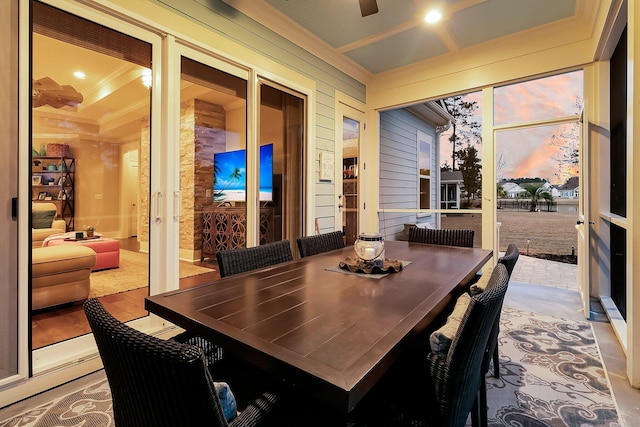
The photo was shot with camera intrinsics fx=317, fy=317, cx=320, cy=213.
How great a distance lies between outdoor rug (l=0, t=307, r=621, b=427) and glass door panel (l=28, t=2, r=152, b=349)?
23.4 inches

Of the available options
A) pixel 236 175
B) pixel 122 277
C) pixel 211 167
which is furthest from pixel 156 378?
pixel 211 167

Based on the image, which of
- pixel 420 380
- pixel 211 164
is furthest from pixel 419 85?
pixel 420 380

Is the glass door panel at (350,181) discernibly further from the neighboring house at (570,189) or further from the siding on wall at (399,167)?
the neighboring house at (570,189)

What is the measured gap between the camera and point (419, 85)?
456cm

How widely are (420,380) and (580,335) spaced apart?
242cm

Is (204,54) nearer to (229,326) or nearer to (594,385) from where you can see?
(229,326)

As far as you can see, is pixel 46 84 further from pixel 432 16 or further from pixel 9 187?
pixel 432 16

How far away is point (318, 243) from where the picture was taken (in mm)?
→ 2537

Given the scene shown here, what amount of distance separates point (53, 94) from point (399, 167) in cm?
471

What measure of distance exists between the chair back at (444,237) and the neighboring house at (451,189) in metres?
1.66

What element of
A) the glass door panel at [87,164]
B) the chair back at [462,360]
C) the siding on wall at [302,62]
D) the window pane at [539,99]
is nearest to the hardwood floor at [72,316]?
the glass door panel at [87,164]

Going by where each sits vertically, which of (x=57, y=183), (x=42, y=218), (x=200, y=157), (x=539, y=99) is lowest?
(x=42, y=218)

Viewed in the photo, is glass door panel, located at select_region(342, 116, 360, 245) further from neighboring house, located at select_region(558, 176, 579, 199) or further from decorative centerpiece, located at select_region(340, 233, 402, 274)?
decorative centerpiece, located at select_region(340, 233, 402, 274)

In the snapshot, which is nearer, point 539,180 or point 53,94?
point 53,94
